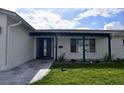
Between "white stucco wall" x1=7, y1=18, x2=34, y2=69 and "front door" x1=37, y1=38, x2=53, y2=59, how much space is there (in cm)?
197

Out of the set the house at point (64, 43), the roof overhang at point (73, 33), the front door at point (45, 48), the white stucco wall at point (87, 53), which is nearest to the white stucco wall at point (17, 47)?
the house at point (64, 43)

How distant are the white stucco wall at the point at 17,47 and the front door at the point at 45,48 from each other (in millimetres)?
1971

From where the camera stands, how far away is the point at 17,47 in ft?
41.9

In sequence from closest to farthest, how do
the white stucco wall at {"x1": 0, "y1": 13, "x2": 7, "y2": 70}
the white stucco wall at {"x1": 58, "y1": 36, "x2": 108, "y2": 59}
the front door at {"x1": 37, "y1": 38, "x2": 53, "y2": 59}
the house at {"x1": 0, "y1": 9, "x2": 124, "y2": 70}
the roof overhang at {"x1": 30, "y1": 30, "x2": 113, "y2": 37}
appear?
1. the white stucco wall at {"x1": 0, "y1": 13, "x2": 7, "y2": 70}
2. the house at {"x1": 0, "y1": 9, "x2": 124, "y2": 70}
3. the roof overhang at {"x1": 30, "y1": 30, "x2": 113, "y2": 37}
4. the white stucco wall at {"x1": 58, "y1": 36, "x2": 108, "y2": 59}
5. the front door at {"x1": 37, "y1": 38, "x2": 53, "y2": 59}

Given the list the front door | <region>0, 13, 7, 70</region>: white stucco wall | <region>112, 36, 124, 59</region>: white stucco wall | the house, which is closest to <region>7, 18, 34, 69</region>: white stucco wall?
the house

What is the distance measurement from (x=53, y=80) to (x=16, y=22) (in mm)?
5899

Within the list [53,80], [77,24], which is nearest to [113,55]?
[53,80]

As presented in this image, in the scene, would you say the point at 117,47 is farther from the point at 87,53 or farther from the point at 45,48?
the point at 45,48

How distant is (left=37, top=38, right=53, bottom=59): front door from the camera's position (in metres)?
18.2

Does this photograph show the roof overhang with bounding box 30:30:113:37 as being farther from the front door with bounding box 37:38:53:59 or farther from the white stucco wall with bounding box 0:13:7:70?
the white stucco wall with bounding box 0:13:7:70

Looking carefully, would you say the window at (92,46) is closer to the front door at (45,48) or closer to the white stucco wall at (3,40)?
the front door at (45,48)

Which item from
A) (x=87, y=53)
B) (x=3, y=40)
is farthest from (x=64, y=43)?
(x=3, y=40)

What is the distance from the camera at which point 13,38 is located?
470 inches

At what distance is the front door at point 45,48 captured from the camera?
1825 centimetres
